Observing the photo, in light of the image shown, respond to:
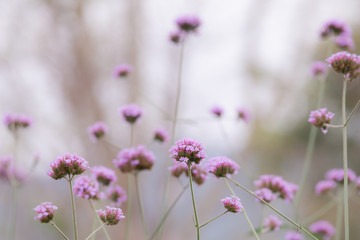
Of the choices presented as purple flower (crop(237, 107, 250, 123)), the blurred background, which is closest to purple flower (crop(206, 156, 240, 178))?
purple flower (crop(237, 107, 250, 123))

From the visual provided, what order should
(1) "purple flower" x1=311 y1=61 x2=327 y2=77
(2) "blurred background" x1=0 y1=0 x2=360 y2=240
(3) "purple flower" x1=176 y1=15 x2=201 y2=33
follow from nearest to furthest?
(3) "purple flower" x1=176 y1=15 x2=201 y2=33 → (1) "purple flower" x1=311 y1=61 x2=327 y2=77 → (2) "blurred background" x1=0 y1=0 x2=360 y2=240

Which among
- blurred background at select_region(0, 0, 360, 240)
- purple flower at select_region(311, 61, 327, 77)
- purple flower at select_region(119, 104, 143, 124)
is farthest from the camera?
blurred background at select_region(0, 0, 360, 240)

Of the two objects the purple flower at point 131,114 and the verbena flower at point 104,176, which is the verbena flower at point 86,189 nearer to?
the verbena flower at point 104,176

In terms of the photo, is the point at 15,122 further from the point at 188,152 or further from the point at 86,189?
the point at 188,152

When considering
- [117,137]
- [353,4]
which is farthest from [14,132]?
[353,4]

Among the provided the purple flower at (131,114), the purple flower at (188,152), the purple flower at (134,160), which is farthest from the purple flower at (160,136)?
the purple flower at (188,152)

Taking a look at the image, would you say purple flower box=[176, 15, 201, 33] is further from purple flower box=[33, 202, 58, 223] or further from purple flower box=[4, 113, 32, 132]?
purple flower box=[33, 202, 58, 223]
